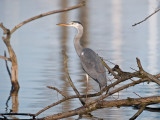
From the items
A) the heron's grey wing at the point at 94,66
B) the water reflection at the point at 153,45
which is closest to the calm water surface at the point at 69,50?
the water reflection at the point at 153,45

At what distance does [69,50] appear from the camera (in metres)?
13.9

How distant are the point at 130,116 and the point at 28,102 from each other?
5.89ft

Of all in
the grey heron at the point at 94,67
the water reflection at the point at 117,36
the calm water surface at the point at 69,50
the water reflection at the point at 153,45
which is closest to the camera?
the grey heron at the point at 94,67

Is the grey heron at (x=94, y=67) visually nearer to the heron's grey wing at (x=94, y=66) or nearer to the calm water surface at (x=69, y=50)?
the heron's grey wing at (x=94, y=66)

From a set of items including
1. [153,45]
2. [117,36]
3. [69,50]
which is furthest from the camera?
[117,36]

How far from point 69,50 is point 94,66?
633 cm

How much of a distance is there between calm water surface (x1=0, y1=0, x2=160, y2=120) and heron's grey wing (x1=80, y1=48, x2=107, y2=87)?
340 millimetres

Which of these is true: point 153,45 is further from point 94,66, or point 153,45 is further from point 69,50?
point 94,66

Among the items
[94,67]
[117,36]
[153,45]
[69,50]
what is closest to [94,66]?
[94,67]

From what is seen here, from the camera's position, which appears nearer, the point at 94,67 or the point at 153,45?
the point at 94,67

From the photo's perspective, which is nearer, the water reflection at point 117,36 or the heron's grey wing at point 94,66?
the heron's grey wing at point 94,66

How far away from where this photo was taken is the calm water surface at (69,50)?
26.9 feet

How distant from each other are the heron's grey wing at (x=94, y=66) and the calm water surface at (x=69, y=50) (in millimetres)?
340

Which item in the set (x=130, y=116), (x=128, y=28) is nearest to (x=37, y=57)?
(x=130, y=116)
